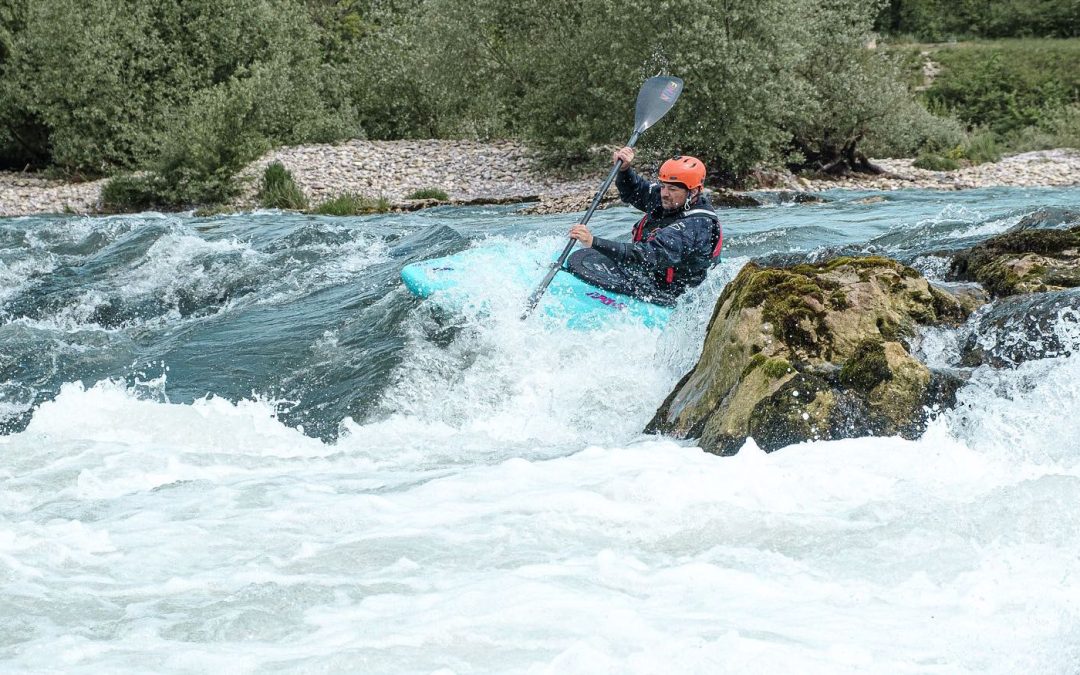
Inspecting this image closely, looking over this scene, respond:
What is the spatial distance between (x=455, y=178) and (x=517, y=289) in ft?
40.3

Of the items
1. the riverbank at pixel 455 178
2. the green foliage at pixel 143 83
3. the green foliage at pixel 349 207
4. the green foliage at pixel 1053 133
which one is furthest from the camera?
the green foliage at pixel 1053 133

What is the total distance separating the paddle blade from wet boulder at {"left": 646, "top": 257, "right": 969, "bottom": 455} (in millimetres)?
3519

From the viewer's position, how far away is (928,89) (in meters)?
28.4

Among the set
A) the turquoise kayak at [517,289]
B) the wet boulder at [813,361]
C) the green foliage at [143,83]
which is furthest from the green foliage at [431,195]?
the wet boulder at [813,361]

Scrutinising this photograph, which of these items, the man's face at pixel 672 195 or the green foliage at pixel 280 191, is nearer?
the man's face at pixel 672 195

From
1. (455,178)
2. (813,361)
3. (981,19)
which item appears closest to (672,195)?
(813,361)

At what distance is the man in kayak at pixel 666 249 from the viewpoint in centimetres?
600

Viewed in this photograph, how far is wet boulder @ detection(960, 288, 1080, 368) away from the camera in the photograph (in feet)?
14.8

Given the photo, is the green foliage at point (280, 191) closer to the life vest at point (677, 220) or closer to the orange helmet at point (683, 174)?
the life vest at point (677, 220)

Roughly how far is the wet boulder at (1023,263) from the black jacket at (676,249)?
1365mm

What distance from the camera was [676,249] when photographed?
19.6ft

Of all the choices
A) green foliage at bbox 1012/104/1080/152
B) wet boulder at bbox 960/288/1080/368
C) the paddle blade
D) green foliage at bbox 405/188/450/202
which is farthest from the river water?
green foliage at bbox 1012/104/1080/152

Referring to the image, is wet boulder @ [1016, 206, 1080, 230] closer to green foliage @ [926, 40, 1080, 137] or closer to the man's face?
the man's face

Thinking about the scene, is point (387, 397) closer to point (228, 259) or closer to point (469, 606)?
point (469, 606)
